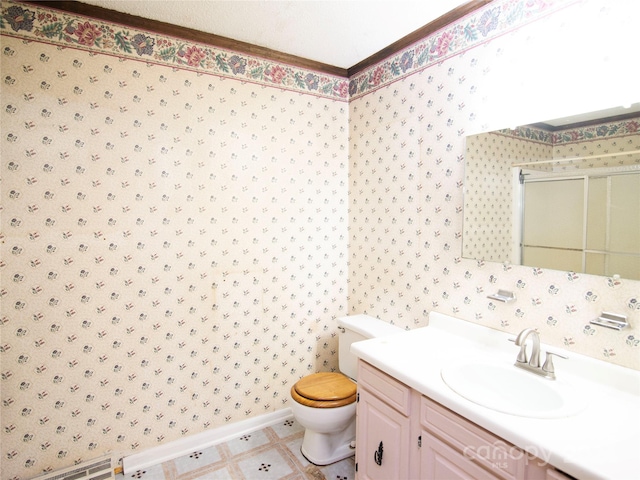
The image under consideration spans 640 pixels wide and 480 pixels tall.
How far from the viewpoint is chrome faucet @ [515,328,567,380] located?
4.32ft

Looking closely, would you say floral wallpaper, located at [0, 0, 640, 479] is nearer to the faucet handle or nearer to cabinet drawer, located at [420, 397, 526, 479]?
the faucet handle

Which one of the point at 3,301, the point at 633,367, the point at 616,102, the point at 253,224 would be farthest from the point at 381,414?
the point at 3,301

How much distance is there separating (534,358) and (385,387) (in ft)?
1.96

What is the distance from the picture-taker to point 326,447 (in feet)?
6.60

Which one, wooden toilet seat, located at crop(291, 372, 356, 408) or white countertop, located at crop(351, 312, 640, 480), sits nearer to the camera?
white countertop, located at crop(351, 312, 640, 480)

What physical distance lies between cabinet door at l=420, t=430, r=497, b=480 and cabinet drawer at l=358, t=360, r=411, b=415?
0.43 feet

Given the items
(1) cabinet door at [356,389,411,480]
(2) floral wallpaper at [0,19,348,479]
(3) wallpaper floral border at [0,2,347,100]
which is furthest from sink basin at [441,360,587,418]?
(3) wallpaper floral border at [0,2,347,100]

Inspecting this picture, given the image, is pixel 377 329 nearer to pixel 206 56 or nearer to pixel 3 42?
pixel 206 56

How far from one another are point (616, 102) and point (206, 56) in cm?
198

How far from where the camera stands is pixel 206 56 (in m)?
2.06

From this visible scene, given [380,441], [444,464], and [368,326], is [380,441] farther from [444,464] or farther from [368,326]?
[368,326]

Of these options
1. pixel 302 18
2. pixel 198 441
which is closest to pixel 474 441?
pixel 198 441

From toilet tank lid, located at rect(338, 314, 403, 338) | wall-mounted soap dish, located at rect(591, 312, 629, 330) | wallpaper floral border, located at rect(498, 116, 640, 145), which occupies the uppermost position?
wallpaper floral border, located at rect(498, 116, 640, 145)

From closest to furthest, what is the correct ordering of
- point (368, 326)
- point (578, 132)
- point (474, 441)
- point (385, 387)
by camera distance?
point (474, 441), point (578, 132), point (385, 387), point (368, 326)
